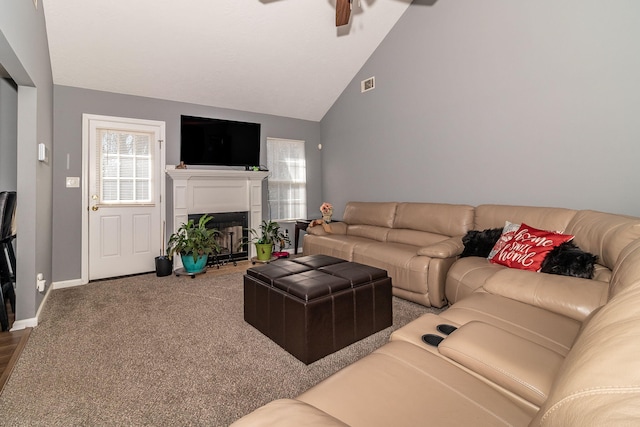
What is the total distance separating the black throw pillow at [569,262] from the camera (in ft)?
6.54

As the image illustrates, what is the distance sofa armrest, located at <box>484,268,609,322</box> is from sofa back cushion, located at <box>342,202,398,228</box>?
7.27ft

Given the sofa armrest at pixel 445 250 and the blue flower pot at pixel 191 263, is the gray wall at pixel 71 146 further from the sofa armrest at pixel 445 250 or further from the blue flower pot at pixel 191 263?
the sofa armrest at pixel 445 250

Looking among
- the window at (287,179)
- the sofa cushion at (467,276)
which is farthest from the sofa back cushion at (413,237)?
the window at (287,179)

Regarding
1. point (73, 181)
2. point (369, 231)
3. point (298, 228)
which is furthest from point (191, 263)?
point (369, 231)

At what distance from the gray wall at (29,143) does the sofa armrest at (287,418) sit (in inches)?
110

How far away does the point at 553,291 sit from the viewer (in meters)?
1.71

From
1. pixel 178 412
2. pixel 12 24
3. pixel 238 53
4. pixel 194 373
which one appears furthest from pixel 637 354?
pixel 238 53

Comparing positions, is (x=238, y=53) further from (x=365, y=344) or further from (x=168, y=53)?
(x=365, y=344)

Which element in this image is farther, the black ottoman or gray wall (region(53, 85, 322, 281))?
gray wall (region(53, 85, 322, 281))

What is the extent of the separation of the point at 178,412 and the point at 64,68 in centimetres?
399

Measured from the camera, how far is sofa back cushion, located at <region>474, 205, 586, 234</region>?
2543 mm

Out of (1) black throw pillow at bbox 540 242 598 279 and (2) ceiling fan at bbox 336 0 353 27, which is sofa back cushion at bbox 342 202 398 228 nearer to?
(1) black throw pillow at bbox 540 242 598 279

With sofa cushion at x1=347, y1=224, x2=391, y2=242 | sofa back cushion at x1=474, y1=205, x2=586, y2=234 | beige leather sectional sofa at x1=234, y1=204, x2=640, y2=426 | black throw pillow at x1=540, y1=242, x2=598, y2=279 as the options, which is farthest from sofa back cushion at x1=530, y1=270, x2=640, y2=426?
sofa cushion at x1=347, y1=224, x2=391, y2=242

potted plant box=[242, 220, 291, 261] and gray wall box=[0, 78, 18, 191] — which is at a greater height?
gray wall box=[0, 78, 18, 191]
